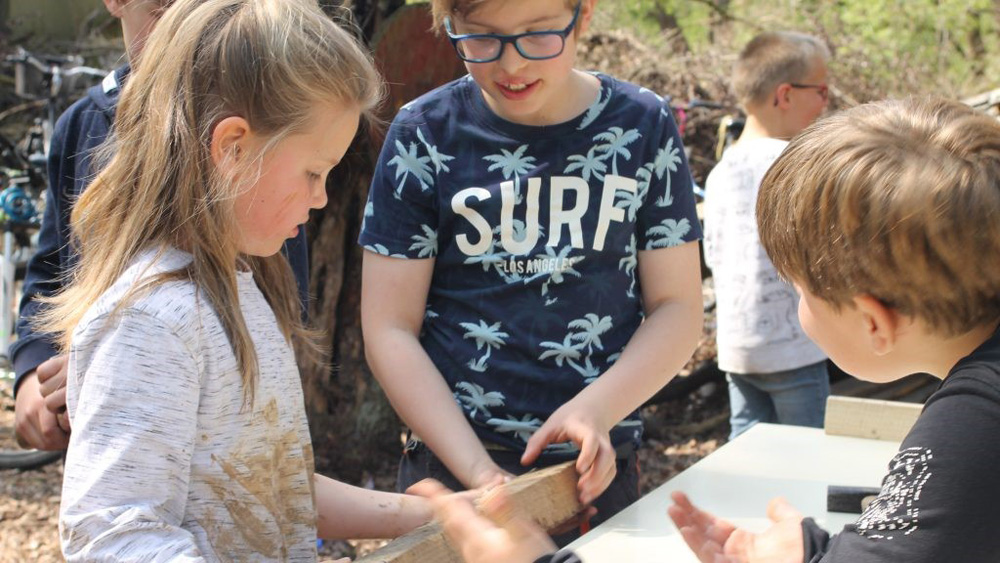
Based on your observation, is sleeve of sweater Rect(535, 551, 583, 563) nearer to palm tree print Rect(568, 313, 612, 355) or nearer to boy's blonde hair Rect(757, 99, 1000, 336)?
boy's blonde hair Rect(757, 99, 1000, 336)

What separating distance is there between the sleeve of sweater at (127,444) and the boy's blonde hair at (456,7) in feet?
2.93

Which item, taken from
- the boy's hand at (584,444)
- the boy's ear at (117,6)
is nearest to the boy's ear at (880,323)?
the boy's hand at (584,444)

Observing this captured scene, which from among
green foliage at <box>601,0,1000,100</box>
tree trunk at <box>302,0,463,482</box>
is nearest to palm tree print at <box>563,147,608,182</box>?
tree trunk at <box>302,0,463,482</box>

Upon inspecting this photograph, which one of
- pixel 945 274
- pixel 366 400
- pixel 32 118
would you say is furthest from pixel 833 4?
pixel 945 274

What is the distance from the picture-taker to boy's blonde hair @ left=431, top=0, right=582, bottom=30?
1939 millimetres

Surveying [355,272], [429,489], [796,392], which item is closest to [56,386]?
[429,489]

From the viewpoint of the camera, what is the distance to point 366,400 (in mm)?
4457

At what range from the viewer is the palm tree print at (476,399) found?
6.64 feet

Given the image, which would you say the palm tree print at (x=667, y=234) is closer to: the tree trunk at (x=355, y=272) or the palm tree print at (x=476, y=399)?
Answer: the palm tree print at (x=476, y=399)

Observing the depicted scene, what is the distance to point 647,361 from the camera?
1984 millimetres

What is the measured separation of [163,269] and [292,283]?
0.37 meters

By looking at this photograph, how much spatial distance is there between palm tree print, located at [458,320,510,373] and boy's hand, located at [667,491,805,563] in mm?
522

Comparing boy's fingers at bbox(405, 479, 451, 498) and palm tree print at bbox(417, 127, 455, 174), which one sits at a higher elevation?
palm tree print at bbox(417, 127, 455, 174)

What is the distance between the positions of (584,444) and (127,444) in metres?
0.77
